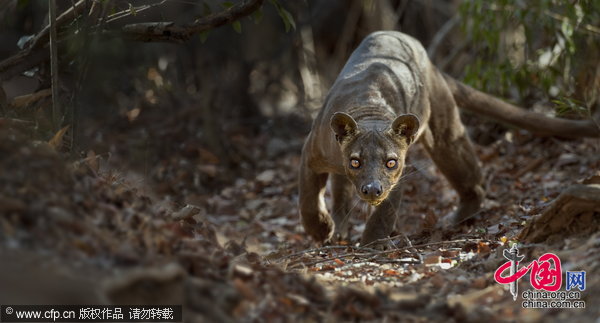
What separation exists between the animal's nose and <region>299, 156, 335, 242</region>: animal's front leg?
1262mm

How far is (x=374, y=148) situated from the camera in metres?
5.31

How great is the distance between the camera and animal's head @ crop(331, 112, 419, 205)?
17.2 ft

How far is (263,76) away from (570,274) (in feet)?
27.6

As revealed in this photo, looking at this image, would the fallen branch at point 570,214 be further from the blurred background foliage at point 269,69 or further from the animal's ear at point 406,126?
the blurred background foliage at point 269,69

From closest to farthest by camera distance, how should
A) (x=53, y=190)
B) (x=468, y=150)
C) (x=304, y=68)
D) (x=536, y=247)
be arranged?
(x=53, y=190) → (x=536, y=247) → (x=468, y=150) → (x=304, y=68)

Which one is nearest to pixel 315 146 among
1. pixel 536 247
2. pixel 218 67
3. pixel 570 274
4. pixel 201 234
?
pixel 201 234

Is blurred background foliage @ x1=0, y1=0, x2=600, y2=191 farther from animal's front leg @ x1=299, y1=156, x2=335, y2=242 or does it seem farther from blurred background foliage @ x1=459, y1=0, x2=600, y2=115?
animal's front leg @ x1=299, y1=156, x2=335, y2=242

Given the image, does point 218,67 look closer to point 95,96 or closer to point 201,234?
point 95,96

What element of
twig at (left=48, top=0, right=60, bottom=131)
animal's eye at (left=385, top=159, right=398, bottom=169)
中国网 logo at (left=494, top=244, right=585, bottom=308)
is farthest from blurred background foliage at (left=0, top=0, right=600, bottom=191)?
中国网 logo at (left=494, top=244, right=585, bottom=308)

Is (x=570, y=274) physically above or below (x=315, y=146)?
below

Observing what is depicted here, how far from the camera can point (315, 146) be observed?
6039 millimetres

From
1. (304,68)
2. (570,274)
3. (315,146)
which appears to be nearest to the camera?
(570,274)

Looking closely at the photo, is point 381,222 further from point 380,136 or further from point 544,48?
point 544,48

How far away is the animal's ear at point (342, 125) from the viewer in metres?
5.31
